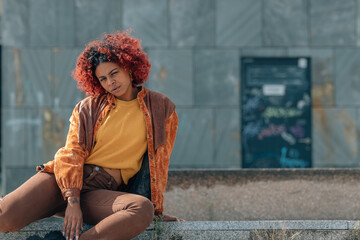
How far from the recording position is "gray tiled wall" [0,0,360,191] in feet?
29.2

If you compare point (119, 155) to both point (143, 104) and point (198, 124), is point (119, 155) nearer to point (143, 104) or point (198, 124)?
point (143, 104)

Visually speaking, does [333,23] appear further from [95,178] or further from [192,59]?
[95,178]

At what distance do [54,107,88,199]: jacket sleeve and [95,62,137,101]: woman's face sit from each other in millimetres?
391

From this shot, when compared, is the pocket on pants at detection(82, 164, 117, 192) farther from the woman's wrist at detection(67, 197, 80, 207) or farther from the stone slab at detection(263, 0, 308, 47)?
the stone slab at detection(263, 0, 308, 47)

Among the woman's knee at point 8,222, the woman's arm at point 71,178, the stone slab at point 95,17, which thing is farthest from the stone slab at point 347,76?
the woman's knee at point 8,222

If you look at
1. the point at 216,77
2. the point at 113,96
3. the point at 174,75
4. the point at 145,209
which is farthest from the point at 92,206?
the point at 216,77

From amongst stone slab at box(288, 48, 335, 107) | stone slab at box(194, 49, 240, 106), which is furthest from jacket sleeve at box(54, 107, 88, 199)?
stone slab at box(288, 48, 335, 107)

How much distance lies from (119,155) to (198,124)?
5.33 metres

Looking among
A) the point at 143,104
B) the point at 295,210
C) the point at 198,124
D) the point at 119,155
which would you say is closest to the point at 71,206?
the point at 119,155

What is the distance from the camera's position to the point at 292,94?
9078 mm

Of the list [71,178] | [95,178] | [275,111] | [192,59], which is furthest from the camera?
[275,111]

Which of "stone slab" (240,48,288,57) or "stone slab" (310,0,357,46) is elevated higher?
"stone slab" (310,0,357,46)

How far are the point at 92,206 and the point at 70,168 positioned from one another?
286 mm

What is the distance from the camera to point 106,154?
3.63m
